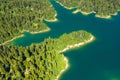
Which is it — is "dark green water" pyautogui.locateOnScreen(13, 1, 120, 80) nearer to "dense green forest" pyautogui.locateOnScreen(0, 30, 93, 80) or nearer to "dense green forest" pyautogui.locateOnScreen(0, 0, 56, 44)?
"dense green forest" pyautogui.locateOnScreen(0, 0, 56, 44)

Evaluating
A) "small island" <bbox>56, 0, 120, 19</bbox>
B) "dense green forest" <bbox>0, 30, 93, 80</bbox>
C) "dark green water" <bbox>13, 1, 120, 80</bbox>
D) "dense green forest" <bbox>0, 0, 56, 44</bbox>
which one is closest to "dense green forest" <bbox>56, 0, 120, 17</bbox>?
"small island" <bbox>56, 0, 120, 19</bbox>

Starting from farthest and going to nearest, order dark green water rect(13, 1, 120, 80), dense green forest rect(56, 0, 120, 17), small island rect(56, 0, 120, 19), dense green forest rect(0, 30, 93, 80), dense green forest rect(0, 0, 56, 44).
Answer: dense green forest rect(56, 0, 120, 17)
small island rect(56, 0, 120, 19)
dense green forest rect(0, 0, 56, 44)
dark green water rect(13, 1, 120, 80)
dense green forest rect(0, 30, 93, 80)

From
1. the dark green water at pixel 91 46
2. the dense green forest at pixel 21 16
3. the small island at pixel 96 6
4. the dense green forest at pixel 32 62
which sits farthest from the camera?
the small island at pixel 96 6

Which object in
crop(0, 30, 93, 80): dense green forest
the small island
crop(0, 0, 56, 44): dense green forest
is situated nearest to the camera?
crop(0, 30, 93, 80): dense green forest

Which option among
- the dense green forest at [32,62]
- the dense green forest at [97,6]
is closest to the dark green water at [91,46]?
the dense green forest at [97,6]

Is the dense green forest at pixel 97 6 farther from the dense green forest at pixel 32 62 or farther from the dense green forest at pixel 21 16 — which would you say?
the dense green forest at pixel 32 62

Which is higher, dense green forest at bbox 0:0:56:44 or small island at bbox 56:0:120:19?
dense green forest at bbox 0:0:56:44

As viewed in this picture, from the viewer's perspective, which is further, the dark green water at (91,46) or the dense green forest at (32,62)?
the dark green water at (91,46)
